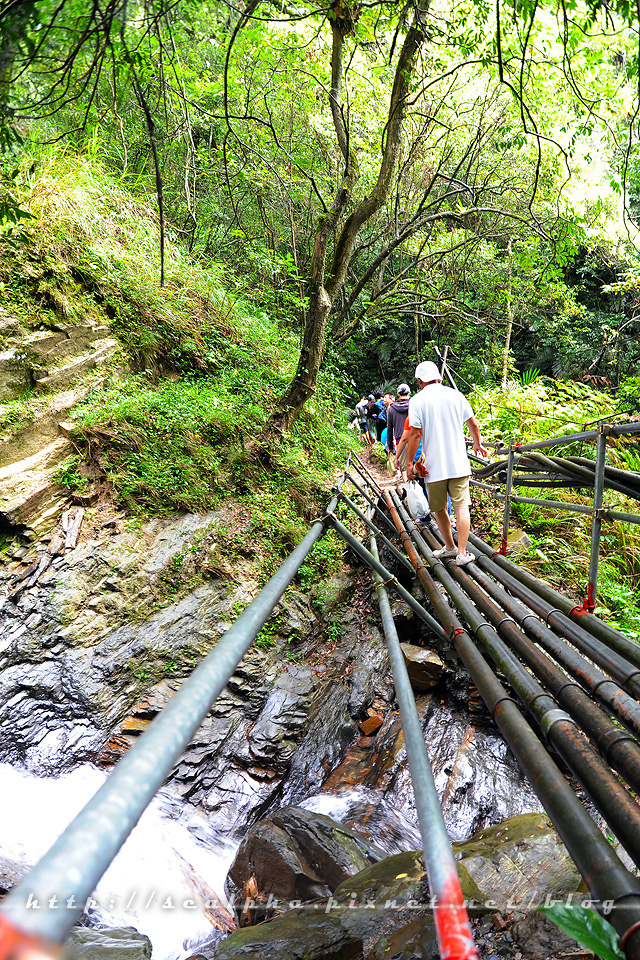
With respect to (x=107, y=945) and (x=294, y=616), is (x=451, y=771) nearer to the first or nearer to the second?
(x=107, y=945)

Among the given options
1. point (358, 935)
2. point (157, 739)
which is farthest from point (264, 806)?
point (157, 739)

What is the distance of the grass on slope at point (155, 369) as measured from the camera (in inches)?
234

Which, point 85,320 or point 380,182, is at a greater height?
point 380,182

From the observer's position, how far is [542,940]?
5.12ft

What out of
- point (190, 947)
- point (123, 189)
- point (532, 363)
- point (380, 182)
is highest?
point (123, 189)

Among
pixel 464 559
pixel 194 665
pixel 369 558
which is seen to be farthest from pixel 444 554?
pixel 194 665

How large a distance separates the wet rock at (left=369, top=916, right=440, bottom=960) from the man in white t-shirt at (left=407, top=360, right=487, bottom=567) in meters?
2.42

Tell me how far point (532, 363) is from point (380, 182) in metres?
13.7

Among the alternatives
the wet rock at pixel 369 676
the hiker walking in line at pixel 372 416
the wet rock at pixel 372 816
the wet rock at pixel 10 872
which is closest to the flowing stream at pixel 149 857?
the wet rock at pixel 10 872

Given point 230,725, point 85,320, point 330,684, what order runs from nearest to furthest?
1. point 230,725
2. point 330,684
3. point 85,320

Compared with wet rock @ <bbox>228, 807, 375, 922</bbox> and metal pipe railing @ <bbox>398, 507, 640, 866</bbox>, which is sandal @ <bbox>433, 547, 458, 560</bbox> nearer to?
metal pipe railing @ <bbox>398, 507, 640, 866</bbox>

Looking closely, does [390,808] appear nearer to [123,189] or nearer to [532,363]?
[123,189]

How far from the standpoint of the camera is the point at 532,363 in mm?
18531

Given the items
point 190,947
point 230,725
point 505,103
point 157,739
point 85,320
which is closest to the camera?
point 157,739
